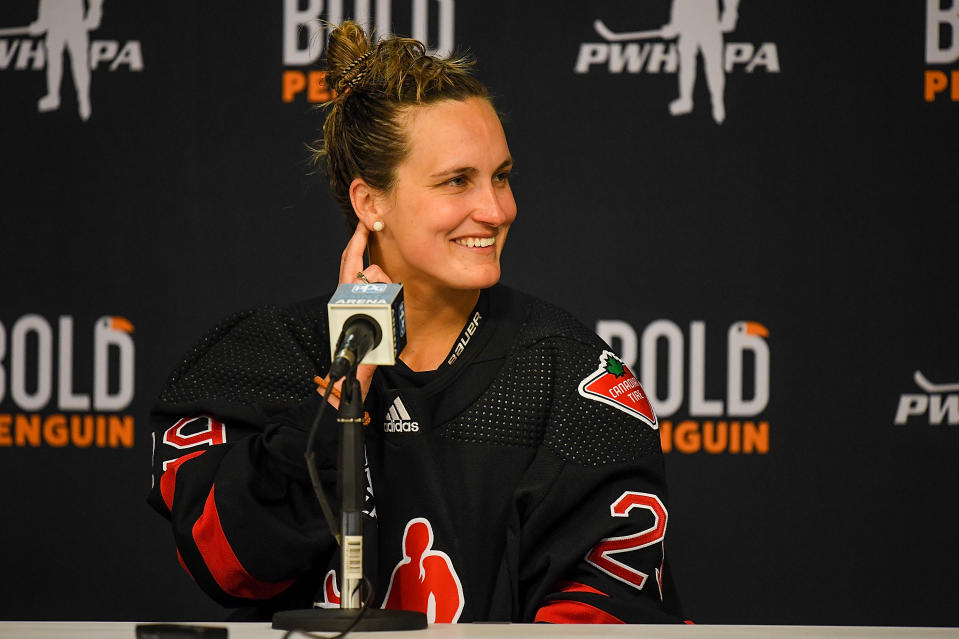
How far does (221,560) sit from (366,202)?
0.59 meters

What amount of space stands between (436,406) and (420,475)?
11cm

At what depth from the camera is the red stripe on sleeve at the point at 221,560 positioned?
5.41 ft

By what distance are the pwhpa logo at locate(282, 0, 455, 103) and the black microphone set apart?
1.48m

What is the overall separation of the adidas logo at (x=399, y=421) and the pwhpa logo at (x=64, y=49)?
1259 mm

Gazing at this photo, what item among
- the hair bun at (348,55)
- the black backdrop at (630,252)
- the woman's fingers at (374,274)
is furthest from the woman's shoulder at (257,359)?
the black backdrop at (630,252)

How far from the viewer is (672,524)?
265 cm

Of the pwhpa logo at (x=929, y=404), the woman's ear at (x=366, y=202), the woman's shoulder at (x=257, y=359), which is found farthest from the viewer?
the pwhpa logo at (x=929, y=404)

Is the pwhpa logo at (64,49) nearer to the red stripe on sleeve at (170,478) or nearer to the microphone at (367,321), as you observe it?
the red stripe on sleeve at (170,478)

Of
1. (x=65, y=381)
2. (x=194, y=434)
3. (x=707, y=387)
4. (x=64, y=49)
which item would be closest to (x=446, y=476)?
(x=194, y=434)

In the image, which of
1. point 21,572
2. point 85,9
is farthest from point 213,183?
point 21,572

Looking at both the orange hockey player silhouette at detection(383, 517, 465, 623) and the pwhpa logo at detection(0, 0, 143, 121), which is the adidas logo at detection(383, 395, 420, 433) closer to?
the orange hockey player silhouette at detection(383, 517, 465, 623)

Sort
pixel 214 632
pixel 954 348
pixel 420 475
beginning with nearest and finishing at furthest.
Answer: pixel 214 632
pixel 420 475
pixel 954 348

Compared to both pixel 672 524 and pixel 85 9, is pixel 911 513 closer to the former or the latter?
pixel 672 524

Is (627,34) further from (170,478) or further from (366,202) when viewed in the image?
(170,478)
